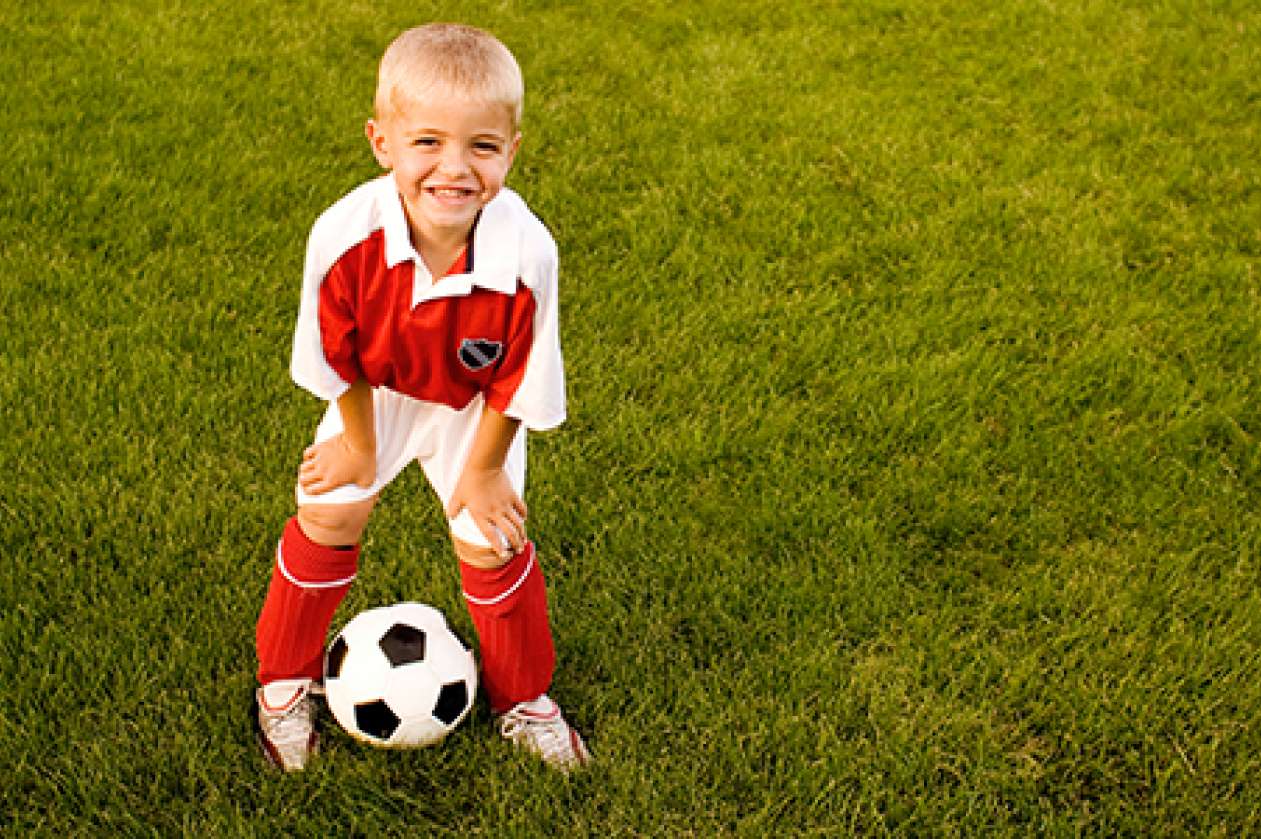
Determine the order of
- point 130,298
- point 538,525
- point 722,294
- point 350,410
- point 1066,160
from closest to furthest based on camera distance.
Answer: point 350,410 < point 538,525 < point 130,298 < point 722,294 < point 1066,160

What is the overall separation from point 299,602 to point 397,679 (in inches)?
11.1

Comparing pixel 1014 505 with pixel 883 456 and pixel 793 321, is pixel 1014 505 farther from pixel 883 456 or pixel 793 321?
pixel 793 321

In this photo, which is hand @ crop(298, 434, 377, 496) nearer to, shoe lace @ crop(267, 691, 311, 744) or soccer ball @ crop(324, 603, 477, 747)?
soccer ball @ crop(324, 603, 477, 747)

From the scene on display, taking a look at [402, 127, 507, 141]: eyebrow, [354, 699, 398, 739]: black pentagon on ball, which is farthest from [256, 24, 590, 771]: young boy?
[354, 699, 398, 739]: black pentagon on ball

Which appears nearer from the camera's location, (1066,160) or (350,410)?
(350,410)

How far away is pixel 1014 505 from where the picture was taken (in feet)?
12.0

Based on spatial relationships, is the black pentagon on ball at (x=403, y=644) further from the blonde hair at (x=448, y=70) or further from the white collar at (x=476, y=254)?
the blonde hair at (x=448, y=70)

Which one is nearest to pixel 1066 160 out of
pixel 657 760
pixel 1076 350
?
pixel 1076 350

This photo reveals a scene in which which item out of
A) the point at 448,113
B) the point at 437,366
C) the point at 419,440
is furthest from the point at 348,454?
the point at 448,113

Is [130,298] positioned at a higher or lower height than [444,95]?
lower

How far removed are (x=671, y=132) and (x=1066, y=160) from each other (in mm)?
1732

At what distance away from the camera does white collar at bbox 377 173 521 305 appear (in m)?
2.28

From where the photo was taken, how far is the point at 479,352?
93.9 inches

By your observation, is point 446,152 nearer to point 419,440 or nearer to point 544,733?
point 419,440
